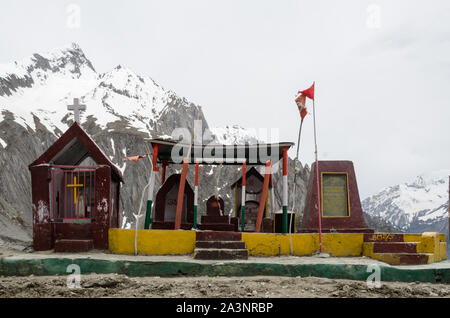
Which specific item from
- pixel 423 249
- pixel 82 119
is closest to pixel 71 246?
pixel 423 249

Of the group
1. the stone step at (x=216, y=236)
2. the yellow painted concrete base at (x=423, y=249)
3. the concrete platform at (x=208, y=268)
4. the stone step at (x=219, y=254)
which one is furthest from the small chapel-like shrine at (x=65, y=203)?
the yellow painted concrete base at (x=423, y=249)

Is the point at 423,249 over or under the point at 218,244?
under

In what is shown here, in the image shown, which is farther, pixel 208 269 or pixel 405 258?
pixel 405 258

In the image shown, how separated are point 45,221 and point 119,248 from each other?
1.95m

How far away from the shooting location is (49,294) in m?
5.83

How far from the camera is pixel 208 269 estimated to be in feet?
25.6

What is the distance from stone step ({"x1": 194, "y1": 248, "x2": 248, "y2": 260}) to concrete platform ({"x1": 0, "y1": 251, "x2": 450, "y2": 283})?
559 millimetres

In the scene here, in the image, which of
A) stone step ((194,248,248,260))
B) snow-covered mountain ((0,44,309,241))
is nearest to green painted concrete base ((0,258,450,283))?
stone step ((194,248,248,260))

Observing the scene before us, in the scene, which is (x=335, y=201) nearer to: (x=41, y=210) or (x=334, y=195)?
(x=334, y=195)

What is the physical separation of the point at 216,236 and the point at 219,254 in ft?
3.24

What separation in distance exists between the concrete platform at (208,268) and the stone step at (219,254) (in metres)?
0.56

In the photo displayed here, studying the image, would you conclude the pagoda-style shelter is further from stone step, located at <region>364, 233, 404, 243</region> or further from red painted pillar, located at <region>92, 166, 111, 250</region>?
stone step, located at <region>364, 233, 404, 243</region>

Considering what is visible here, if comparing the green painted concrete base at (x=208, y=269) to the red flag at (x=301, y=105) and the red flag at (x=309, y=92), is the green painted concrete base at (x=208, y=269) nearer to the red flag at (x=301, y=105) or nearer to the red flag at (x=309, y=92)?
the red flag at (x=301, y=105)

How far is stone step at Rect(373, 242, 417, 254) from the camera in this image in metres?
9.25
